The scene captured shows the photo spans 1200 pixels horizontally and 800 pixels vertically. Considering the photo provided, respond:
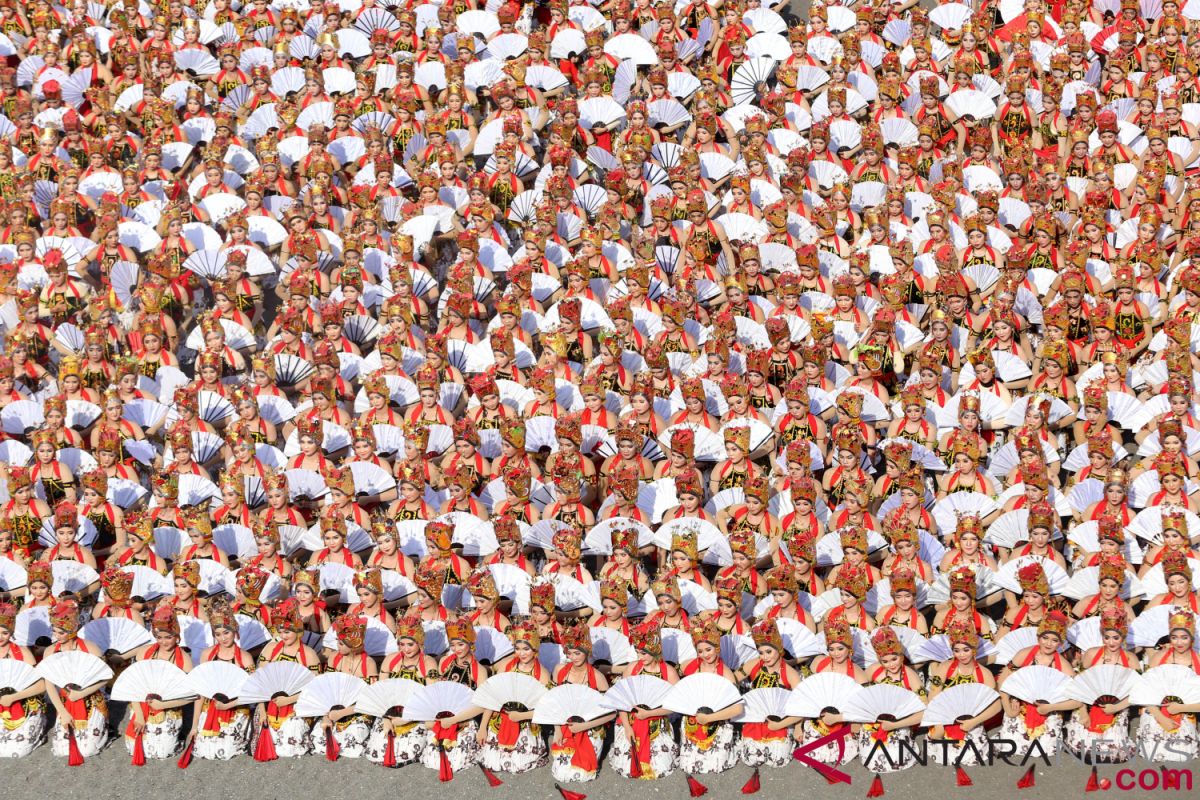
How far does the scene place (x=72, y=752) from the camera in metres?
17.3

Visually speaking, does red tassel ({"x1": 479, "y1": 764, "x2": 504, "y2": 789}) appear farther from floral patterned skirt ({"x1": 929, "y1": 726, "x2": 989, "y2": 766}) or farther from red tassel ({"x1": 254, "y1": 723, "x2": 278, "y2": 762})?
floral patterned skirt ({"x1": 929, "y1": 726, "x2": 989, "y2": 766})

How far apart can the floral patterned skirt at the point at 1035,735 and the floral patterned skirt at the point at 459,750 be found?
4.33 m

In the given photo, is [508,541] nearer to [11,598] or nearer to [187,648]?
[187,648]

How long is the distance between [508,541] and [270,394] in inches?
140

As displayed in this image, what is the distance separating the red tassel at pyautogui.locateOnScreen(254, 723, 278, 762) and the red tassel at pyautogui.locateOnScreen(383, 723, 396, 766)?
0.98 meters

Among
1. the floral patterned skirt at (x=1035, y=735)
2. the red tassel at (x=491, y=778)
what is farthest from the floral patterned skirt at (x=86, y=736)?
the floral patterned skirt at (x=1035, y=735)

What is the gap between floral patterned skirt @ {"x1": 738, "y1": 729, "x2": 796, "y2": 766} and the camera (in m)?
16.8

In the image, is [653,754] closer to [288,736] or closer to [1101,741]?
[288,736]

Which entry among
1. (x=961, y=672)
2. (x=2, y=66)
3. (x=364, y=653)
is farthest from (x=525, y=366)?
(x=2, y=66)

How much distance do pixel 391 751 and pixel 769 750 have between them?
312 centimetres

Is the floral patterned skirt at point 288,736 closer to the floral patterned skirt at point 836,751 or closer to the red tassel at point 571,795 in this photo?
the red tassel at point 571,795

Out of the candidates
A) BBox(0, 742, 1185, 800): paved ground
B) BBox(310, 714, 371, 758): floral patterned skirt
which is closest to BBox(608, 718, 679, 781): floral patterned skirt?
BBox(0, 742, 1185, 800): paved ground

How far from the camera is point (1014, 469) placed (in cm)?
1867

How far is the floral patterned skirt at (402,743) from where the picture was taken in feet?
55.6
